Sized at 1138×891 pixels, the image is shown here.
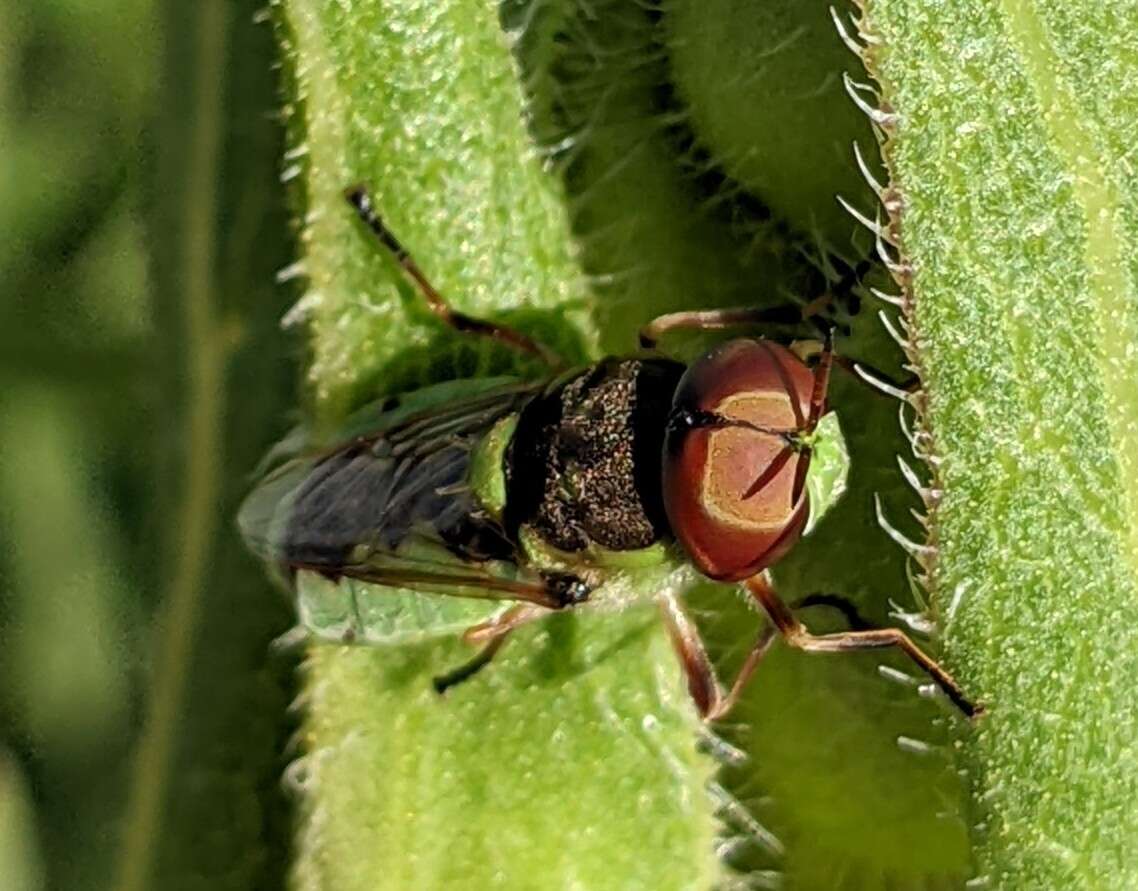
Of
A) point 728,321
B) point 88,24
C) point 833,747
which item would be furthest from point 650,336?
point 88,24

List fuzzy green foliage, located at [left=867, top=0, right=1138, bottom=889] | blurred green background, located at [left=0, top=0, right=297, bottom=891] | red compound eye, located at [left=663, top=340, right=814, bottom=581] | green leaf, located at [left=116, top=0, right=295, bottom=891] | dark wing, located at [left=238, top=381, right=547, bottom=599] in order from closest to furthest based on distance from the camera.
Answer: fuzzy green foliage, located at [left=867, top=0, right=1138, bottom=889] < red compound eye, located at [left=663, top=340, right=814, bottom=581] < dark wing, located at [left=238, top=381, right=547, bottom=599] < green leaf, located at [left=116, top=0, right=295, bottom=891] < blurred green background, located at [left=0, top=0, right=297, bottom=891]

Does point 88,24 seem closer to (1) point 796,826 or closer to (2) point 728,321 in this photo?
(2) point 728,321

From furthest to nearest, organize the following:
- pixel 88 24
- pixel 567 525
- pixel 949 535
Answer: pixel 88 24, pixel 567 525, pixel 949 535

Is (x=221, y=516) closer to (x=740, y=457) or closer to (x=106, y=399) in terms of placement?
(x=106, y=399)

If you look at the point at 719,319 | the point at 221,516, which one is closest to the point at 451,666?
the point at 719,319

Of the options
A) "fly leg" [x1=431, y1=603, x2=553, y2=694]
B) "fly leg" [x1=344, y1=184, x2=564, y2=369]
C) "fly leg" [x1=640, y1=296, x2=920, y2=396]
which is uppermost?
"fly leg" [x1=344, y1=184, x2=564, y2=369]

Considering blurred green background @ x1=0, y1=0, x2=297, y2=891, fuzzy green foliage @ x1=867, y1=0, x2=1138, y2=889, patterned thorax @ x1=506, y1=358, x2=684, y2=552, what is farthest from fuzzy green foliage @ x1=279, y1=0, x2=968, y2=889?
blurred green background @ x1=0, y1=0, x2=297, y2=891

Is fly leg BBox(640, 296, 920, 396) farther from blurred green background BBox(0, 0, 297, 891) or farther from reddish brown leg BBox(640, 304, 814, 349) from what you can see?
blurred green background BBox(0, 0, 297, 891)
